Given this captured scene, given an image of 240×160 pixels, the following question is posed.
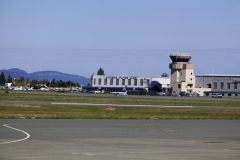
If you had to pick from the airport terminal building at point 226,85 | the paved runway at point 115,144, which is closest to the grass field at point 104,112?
the paved runway at point 115,144

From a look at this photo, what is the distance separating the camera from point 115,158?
2181 cm

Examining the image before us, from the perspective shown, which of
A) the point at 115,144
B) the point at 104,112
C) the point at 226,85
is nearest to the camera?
the point at 115,144

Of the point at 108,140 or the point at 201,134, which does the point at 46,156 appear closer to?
the point at 108,140

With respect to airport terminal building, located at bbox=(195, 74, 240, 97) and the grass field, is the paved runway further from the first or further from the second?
airport terminal building, located at bbox=(195, 74, 240, 97)

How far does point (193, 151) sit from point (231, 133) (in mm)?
13006

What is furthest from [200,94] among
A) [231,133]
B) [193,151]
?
[193,151]

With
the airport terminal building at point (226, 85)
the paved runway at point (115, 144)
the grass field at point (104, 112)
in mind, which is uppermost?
the airport terminal building at point (226, 85)

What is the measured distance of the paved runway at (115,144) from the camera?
22.7 metres

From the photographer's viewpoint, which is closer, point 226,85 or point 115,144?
point 115,144

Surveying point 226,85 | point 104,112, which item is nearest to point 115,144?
point 104,112

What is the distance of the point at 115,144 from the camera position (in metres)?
27.5

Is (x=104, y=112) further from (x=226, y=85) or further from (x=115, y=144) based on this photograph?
(x=226, y=85)

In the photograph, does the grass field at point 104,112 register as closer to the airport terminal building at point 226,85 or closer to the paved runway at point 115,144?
the paved runway at point 115,144

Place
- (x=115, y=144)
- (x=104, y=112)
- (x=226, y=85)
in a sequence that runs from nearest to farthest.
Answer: (x=115, y=144) → (x=104, y=112) → (x=226, y=85)
